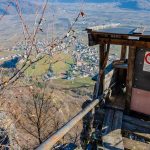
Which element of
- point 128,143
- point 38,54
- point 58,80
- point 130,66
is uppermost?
point 38,54

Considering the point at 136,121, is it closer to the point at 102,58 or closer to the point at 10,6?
the point at 102,58

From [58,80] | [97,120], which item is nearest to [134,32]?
[97,120]

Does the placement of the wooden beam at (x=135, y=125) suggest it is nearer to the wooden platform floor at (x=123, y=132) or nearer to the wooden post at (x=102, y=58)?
the wooden platform floor at (x=123, y=132)

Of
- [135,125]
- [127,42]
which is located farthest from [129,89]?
[127,42]

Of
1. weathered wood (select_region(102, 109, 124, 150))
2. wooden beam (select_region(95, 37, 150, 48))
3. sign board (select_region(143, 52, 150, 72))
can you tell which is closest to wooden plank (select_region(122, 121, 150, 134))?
weathered wood (select_region(102, 109, 124, 150))

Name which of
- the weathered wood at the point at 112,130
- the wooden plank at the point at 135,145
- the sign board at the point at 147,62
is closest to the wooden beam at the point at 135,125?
the weathered wood at the point at 112,130

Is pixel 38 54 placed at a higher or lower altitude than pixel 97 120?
higher

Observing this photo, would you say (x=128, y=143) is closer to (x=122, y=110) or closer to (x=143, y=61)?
(x=122, y=110)
